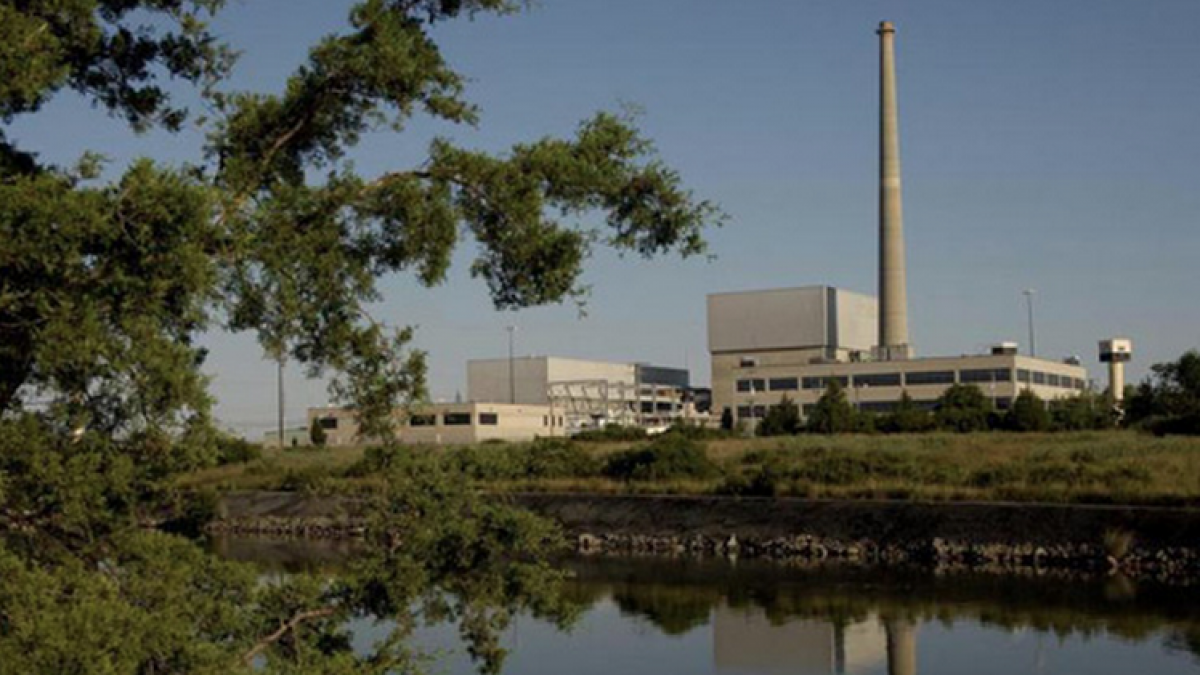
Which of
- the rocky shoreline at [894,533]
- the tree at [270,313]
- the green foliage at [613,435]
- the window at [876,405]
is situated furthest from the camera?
the window at [876,405]

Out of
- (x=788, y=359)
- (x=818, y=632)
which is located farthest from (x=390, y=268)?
(x=788, y=359)

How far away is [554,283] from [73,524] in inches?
140

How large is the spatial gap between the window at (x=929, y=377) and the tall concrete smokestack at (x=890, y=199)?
2222 millimetres

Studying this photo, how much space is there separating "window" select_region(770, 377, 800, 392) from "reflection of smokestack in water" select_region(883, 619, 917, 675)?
296ft

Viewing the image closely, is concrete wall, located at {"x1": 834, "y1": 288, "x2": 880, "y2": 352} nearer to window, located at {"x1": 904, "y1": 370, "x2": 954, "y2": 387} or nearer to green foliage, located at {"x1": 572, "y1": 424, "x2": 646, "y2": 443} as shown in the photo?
window, located at {"x1": 904, "y1": 370, "x2": 954, "y2": 387}

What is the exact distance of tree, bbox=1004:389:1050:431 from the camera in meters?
78.4

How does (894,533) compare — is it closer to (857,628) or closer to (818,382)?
(857,628)

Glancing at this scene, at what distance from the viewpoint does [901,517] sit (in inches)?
1638

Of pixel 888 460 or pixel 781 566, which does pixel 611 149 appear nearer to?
pixel 781 566

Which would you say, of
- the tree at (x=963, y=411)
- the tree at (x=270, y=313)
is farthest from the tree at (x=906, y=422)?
the tree at (x=270, y=313)

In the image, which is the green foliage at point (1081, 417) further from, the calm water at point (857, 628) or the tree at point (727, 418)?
the calm water at point (857, 628)

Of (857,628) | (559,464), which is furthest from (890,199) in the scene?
→ (857,628)

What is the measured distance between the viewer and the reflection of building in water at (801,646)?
24562 mm

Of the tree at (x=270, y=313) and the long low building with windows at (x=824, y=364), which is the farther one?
the long low building with windows at (x=824, y=364)
